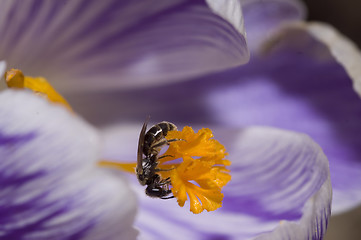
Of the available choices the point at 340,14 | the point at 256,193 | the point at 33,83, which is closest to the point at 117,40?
the point at 33,83

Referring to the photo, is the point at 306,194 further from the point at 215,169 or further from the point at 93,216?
the point at 93,216

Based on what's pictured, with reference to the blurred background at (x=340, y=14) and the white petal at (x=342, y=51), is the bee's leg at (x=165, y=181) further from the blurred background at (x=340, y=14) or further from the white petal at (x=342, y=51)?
the blurred background at (x=340, y=14)

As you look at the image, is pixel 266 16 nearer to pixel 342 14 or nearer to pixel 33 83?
pixel 33 83

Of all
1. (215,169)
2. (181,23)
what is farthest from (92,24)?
(215,169)

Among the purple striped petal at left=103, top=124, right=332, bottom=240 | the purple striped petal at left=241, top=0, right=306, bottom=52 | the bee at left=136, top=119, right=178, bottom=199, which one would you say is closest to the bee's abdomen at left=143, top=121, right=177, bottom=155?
the bee at left=136, top=119, right=178, bottom=199

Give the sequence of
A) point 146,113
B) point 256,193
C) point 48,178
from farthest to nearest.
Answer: point 146,113, point 256,193, point 48,178

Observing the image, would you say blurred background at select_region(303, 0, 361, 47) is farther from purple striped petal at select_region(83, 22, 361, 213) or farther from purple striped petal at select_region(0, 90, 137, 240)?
purple striped petal at select_region(0, 90, 137, 240)

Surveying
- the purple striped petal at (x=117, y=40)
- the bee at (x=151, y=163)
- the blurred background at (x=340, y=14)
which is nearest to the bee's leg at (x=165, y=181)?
the bee at (x=151, y=163)
